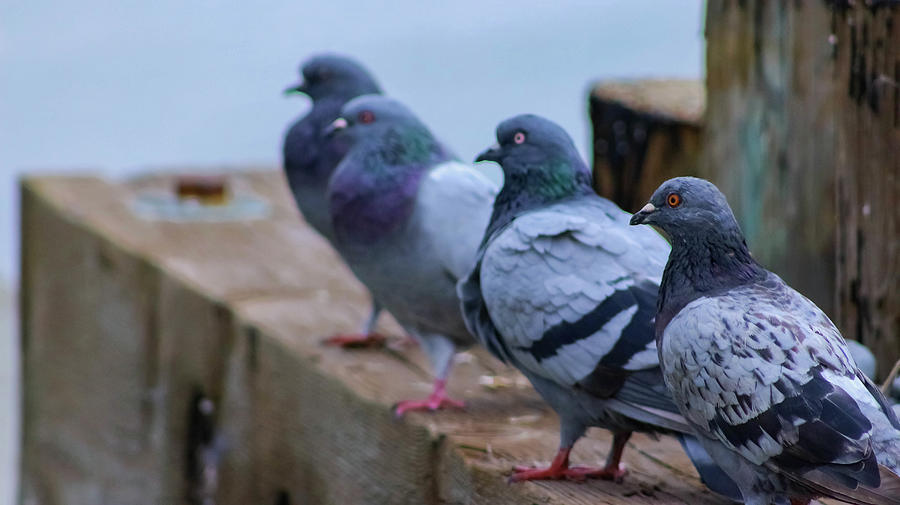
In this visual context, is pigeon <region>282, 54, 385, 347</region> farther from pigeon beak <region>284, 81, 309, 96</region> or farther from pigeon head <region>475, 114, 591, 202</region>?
pigeon head <region>475, 114, 591, 202</region>

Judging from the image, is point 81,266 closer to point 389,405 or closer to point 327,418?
point 327,418

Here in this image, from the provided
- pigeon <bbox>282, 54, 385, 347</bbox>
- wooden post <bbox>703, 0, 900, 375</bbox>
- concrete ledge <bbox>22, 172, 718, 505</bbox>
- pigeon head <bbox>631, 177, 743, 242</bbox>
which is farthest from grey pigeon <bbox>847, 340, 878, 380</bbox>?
pigeon <bbox>282, 54, 385, 347</bbox>

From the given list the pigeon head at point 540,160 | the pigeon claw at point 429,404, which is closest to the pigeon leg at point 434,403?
the pigeon claw at point 429,404

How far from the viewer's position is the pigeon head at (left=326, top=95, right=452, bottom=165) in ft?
12.3

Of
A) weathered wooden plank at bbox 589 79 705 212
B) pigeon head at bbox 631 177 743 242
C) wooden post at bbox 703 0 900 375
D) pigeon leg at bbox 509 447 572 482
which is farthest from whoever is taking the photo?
weathered wooden plank at bbox 589 79 705 212

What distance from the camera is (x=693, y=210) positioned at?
2.44 meters

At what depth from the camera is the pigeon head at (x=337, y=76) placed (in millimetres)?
4324

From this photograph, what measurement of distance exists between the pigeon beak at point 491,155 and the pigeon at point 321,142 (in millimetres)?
1062

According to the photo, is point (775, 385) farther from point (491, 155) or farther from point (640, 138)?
point (640, 138)

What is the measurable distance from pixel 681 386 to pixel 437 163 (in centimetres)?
156

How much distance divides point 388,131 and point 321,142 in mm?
565

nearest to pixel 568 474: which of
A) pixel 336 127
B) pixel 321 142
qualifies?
pixel 336 127

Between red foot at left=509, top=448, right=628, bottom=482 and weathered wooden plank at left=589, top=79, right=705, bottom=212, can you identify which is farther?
weathered wooden plank at left=589, top=79, right=705, bottom=212

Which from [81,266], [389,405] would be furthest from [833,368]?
[81,266]
